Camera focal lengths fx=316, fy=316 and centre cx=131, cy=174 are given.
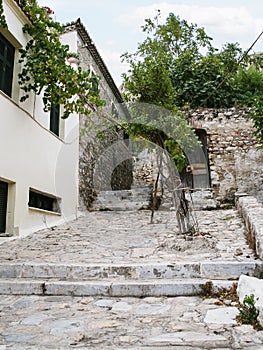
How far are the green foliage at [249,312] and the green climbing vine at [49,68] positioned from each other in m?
4.11

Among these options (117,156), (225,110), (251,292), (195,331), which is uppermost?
(225,110)

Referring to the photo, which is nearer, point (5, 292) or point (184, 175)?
point (5, 292)

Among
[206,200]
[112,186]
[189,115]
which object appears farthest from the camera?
[112,186]

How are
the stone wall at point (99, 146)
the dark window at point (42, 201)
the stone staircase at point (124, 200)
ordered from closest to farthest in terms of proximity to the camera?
the dark window at point (42, 201), the stone wall at point (99, 146), the stone staircase at point (124, 200)

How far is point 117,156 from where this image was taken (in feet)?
38.8

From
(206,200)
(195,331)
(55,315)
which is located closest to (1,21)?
(55,315)

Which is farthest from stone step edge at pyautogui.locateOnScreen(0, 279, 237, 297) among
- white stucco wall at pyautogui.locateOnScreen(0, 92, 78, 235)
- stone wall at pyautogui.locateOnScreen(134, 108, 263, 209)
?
stone wall at pyautogui.locateOnScreen(134, 108, 263, 209)

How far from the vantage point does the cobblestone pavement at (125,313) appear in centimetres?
190

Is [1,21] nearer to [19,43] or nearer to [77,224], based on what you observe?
[19,43]

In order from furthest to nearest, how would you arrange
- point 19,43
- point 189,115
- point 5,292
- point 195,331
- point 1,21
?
point 189,115 < point 19,43 < point 1,21 < point 5,292 < point 195,331

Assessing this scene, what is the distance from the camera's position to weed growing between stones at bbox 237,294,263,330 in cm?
209

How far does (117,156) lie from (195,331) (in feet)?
32.8

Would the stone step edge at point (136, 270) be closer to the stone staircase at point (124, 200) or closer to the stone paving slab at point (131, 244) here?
the stone paving slab at point (131, 244)

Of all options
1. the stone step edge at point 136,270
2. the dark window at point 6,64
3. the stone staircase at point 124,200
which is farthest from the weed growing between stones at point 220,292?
the stone staircase at point 124,200
